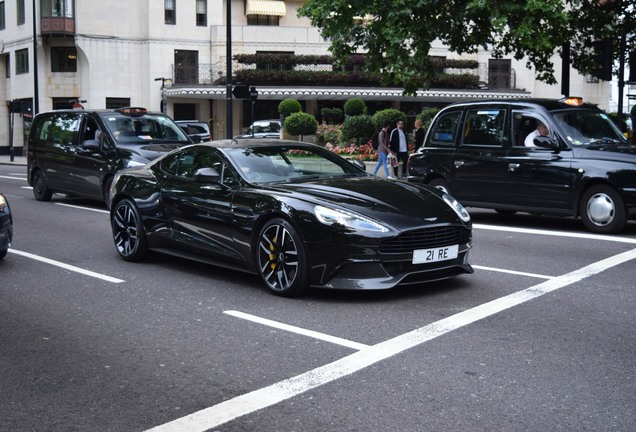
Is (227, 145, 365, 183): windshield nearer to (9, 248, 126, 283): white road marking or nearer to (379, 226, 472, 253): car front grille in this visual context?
(379, 226, 472, 253): car front grille

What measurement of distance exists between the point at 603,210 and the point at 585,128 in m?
1.37

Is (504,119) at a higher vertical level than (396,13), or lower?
lower

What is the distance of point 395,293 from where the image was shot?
25.5ft

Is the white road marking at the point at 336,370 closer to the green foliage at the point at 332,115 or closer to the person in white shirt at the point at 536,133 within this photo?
the person in white shirt at the point at 536,133

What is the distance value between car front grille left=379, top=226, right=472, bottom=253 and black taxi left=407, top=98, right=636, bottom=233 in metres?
4.61

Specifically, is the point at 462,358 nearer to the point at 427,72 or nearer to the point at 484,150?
the point at 484,150

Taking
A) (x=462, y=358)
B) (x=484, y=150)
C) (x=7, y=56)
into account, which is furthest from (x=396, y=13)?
(x=7, y=56)

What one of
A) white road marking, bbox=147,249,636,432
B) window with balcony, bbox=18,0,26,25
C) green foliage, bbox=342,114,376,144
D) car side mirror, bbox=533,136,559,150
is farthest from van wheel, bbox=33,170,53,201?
window with balcony, bbox=18,0,26,25

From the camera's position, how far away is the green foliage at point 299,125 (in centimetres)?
3525

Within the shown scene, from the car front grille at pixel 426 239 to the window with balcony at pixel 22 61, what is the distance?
49.6 m

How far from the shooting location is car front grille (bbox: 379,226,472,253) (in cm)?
729

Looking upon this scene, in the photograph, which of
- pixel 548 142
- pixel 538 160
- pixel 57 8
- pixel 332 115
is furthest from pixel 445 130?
pixel 57 8

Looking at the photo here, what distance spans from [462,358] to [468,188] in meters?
7.80

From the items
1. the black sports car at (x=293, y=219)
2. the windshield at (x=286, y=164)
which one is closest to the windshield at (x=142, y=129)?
the black sports car at (x=293, y=219)
